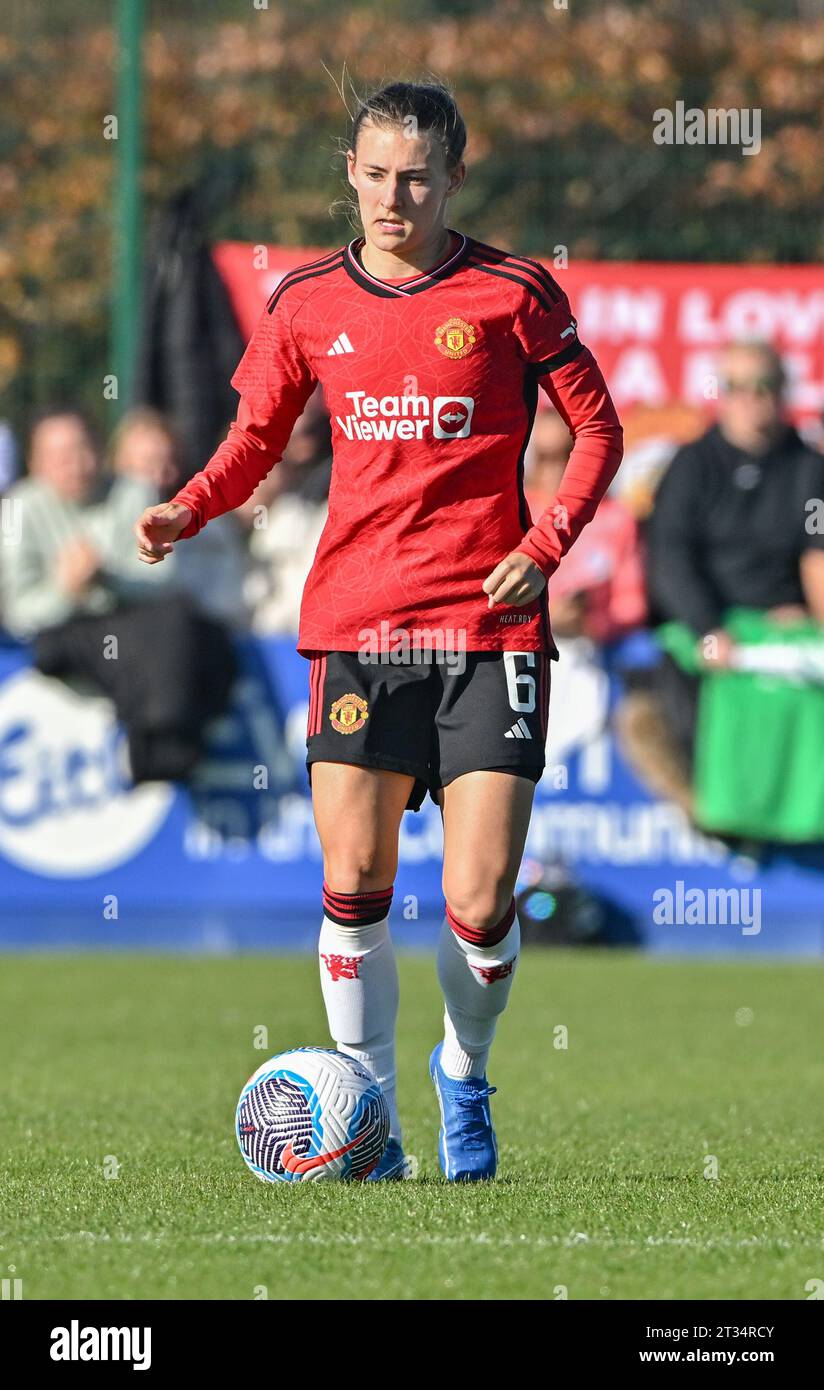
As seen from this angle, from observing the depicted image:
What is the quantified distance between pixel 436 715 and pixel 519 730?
201 millimetres

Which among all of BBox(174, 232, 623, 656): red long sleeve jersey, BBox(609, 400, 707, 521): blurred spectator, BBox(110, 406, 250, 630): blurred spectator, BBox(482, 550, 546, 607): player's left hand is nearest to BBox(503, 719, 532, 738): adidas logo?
BBox(174, 232, 623, 656): red long sleeve jersey

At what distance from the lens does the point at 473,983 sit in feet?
17.5

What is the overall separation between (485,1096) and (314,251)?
894cm

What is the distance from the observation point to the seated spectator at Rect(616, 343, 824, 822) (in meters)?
12.1

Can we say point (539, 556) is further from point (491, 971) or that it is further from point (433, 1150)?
point (433, 1150)

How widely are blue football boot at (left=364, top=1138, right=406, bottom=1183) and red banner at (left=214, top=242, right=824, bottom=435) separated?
8.23 metres

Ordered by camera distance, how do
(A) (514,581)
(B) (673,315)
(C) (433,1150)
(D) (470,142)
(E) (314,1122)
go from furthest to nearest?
(D) (470,142) < (B) (673,315) < (C) (433,1150) < (E) (314,1122) < (A) (514,581)

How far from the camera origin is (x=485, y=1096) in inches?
211

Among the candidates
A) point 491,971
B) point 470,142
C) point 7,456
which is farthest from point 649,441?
point 491,971

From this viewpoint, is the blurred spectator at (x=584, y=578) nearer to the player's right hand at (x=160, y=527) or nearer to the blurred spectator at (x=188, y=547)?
the blurred spectator at (x=188, y=547)

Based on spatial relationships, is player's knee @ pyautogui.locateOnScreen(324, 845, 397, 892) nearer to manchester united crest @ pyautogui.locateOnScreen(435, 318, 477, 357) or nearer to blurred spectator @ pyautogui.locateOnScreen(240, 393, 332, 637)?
manchester united crest @ pyautogui.locateOnScreen(435, 318, 477, 357)

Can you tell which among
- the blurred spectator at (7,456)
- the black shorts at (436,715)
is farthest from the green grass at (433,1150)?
the blurred spectator at (7,456)

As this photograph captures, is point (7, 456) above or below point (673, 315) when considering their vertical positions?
below
